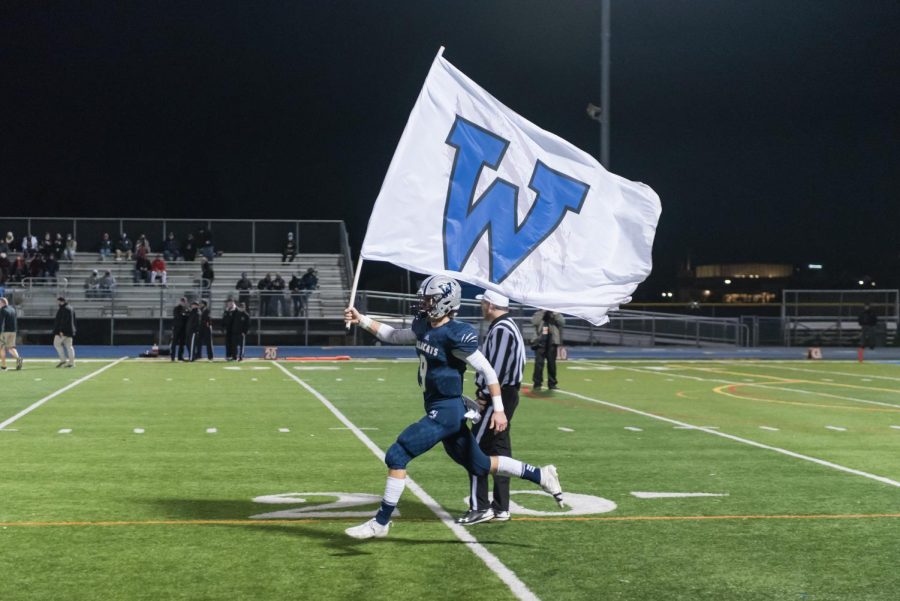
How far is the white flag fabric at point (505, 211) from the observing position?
8.93 m

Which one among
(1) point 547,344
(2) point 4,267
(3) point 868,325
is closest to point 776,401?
(1) point 547,344

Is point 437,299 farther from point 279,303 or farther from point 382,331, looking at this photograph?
point 279,303

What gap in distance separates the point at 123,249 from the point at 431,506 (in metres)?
42.4

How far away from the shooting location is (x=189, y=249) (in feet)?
160

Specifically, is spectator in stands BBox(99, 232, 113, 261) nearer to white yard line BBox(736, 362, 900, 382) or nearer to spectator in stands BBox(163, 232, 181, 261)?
spectator in stands BBox(163, 232, 181, 261)

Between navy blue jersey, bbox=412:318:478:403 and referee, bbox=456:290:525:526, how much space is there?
327 mm

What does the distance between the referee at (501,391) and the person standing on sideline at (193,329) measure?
2428 centimetres

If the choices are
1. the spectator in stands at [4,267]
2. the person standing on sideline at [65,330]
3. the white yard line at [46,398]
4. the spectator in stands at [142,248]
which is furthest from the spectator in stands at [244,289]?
the person standing on sideline at [65,330]

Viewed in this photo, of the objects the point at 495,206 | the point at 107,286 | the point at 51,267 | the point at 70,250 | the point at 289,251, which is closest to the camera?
the point at 495,206

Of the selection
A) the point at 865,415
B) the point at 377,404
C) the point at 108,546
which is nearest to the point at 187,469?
the point at 108,546

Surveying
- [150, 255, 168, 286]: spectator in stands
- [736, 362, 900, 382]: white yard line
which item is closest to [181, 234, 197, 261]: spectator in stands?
[150, 255, 168, 286]: spectator in stands

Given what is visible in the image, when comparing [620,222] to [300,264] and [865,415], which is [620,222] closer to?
[865,415]

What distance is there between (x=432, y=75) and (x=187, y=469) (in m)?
4.47

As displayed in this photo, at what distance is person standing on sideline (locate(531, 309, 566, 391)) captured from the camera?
72.6ft
